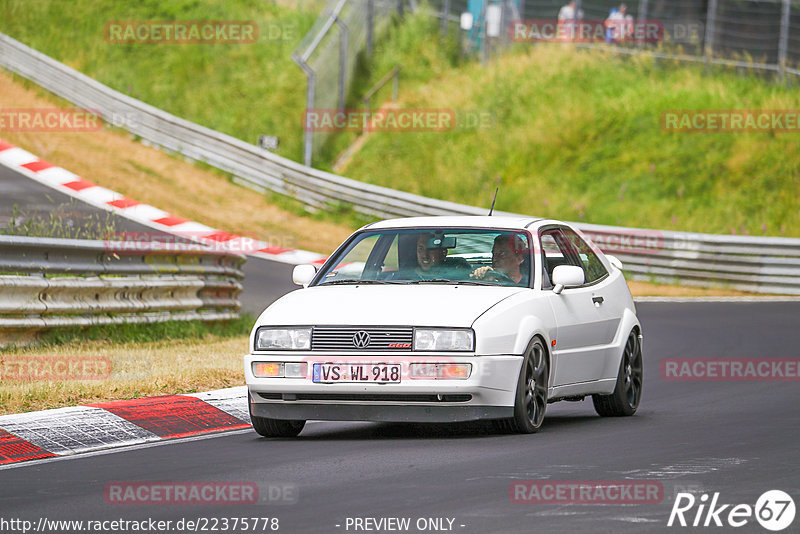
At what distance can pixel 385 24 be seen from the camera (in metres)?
38.7

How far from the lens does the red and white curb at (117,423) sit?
890 centimetres

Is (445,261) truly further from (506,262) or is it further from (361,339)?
(361,339)

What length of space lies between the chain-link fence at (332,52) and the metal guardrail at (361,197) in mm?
→ 1448

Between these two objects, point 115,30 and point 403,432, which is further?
point 115,30

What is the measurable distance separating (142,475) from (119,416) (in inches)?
79.3

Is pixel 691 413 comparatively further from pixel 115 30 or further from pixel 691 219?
pixel 115 30

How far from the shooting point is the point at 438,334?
896 centimetres

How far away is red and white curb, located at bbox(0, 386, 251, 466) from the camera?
890 centimetres

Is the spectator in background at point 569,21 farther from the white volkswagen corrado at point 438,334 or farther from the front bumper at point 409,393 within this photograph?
the front bumper at point 409,393

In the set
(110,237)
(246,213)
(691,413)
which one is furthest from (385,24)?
(691,413)

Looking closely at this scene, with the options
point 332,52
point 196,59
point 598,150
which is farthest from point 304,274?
point 196,59

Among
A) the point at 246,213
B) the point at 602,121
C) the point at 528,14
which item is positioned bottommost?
the point at 246,213

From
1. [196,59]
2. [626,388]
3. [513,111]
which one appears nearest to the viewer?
[626,388]

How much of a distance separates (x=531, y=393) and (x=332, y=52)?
24914mm
